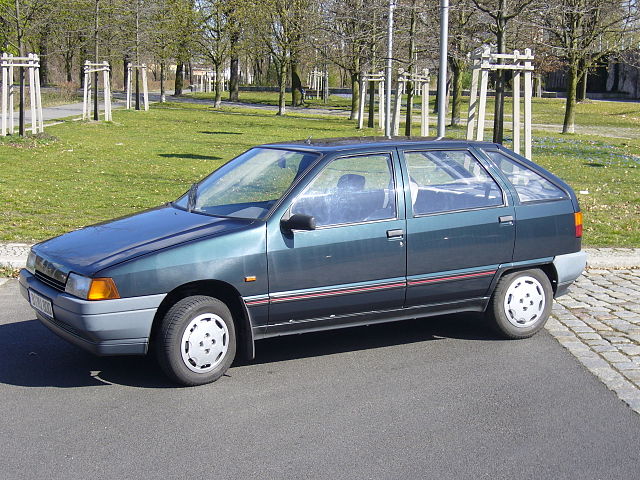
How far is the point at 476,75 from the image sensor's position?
15.4 metres

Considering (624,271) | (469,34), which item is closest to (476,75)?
(624,271)

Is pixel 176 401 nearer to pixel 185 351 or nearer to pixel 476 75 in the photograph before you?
pixel 185 351

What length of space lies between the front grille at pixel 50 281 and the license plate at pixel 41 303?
10 cm

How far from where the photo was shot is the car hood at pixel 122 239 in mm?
5355

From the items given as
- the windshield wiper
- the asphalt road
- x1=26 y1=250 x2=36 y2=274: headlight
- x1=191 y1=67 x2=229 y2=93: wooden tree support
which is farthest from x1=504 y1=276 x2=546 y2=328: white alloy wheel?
x1=191 y1=67 x2=229 y2=93: wooden tree support

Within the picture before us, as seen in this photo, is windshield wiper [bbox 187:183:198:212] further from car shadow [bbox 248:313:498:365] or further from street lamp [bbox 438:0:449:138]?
street lamp [bbox 438:0:449:138]

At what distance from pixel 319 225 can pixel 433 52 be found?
27.1 m

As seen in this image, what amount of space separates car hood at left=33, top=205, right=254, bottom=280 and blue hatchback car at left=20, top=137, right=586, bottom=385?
16 mm

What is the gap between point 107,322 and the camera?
204 inches

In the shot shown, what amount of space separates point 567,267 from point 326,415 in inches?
111

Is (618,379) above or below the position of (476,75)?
below

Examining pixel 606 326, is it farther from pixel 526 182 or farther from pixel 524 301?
pixel 526 182

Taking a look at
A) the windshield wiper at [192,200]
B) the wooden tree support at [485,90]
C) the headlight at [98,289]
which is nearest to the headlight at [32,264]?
the headlight at [98,289]

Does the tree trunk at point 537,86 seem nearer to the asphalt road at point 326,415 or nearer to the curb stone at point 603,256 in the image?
the curb stone at point 603,256
